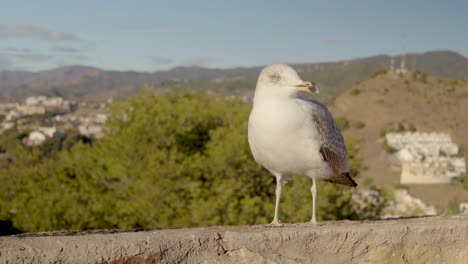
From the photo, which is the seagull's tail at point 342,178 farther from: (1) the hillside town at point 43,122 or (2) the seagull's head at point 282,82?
(1) the hillside town at point 43,122

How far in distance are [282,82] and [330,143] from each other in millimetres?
560

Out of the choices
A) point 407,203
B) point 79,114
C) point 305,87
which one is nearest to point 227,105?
point 305,87

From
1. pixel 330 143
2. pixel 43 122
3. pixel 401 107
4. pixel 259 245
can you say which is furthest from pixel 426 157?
pixel 259 245

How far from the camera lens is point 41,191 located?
14.9 metres

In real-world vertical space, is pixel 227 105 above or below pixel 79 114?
above

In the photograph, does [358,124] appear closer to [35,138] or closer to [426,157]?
[426,157]

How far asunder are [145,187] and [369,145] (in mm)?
44390

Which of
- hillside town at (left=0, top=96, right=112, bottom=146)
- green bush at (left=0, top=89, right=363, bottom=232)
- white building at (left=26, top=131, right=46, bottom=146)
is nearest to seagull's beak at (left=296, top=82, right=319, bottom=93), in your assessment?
green bush at (left=0, top=89, right=363, bottom=232)

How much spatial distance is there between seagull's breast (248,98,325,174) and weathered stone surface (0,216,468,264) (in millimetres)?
495

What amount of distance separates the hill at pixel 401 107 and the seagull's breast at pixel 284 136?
48.3 m

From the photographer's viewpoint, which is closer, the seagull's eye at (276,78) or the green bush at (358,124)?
the seagull's eye at (276,78)

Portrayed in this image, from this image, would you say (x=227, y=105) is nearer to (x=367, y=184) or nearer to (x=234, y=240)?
(x=367, y=184)

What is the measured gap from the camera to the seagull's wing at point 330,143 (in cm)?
354

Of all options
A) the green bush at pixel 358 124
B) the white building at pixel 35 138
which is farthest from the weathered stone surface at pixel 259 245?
the green bush at pixel 358 124
